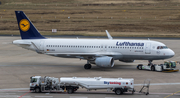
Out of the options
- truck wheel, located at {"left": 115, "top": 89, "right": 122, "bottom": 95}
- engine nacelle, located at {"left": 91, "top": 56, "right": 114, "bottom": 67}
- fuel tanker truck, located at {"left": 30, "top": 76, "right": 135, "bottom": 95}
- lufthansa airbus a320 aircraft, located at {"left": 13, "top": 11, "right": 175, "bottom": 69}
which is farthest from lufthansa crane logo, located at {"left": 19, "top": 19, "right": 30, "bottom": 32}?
truck wheel, located at {"left": 115, "top": 89, "right": 122, "bottom": 95}

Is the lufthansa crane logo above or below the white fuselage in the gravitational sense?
above

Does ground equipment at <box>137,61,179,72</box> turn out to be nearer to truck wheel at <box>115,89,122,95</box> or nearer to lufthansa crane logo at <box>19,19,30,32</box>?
truck wheel at <box>115,89,122,95</box>

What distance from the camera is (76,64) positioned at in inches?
1805

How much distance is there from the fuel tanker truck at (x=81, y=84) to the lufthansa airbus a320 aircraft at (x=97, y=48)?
39.1ft

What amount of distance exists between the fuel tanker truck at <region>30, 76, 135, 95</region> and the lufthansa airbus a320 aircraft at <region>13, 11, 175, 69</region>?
39.1ft

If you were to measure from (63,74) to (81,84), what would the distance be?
10714mm

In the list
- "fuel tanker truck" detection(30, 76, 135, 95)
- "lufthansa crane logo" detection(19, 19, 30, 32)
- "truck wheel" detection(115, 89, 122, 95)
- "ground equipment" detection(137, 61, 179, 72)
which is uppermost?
"lufthansa crane logo" detection(19, 19, 30, 32)

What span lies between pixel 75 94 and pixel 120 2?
129 m

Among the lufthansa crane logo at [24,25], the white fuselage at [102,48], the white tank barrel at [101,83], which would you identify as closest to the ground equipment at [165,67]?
the white fuselage at [102,48]

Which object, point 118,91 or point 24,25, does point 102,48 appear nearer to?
point 24,25

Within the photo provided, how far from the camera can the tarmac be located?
27.3m

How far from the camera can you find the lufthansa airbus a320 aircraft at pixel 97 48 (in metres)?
40.6

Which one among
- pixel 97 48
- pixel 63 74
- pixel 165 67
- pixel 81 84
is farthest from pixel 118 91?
pixel 97 48

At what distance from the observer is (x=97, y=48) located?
4231 centimetres
